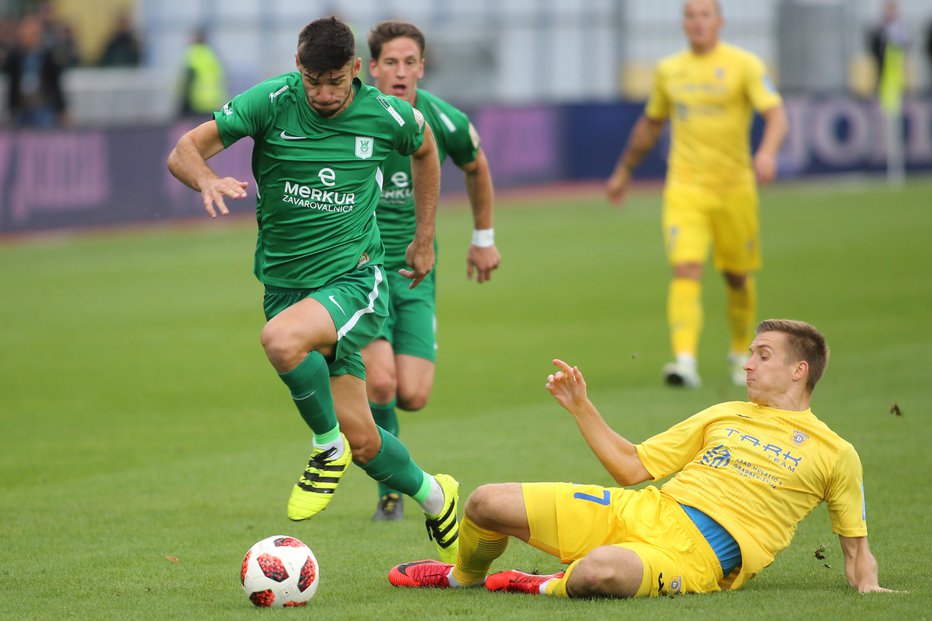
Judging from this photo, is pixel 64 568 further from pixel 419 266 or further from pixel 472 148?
pixel 472 148

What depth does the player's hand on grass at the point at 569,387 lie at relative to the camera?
18.4 ft

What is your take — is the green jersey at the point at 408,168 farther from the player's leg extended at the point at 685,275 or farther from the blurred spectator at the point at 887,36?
the blurred spectator at the point at 887,36

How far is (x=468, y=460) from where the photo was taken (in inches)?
340

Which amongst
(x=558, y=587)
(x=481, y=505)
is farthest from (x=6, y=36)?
(x=558, y=587)

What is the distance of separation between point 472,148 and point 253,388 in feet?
14.7

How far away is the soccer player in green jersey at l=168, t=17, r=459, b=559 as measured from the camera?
608 centimetres

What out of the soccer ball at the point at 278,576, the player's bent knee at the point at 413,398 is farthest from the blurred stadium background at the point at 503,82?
the soccer ball at the point at 278,576

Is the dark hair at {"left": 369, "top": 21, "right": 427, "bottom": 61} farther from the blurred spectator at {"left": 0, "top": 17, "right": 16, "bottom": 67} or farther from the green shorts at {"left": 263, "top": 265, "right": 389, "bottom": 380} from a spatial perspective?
the blurred spectator at {"left": 0, "top": 17, "right": 16, "bottom": 67}

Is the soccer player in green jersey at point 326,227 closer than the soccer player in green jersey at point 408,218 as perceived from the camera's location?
Yes

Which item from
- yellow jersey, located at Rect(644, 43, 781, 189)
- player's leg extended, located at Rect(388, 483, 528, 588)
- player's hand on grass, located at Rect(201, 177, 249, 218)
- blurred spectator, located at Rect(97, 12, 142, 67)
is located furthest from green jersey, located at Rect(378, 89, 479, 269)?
blurred spectator, located at Rect(97, 12, 142, 67)

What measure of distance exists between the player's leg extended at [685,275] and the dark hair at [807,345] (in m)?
5.15

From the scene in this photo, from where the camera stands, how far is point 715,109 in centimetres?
1136

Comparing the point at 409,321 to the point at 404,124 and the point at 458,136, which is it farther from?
the point at 404,124

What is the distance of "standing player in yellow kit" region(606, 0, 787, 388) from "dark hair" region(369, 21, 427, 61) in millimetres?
3987
